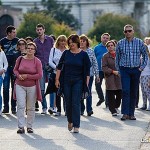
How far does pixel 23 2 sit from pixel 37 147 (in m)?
93.5

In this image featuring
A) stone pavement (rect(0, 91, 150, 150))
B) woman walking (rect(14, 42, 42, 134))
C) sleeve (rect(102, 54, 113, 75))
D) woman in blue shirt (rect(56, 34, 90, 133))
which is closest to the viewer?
stone pavement (rect(0, 91, 150, 150))

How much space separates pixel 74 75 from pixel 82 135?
1.11 meters

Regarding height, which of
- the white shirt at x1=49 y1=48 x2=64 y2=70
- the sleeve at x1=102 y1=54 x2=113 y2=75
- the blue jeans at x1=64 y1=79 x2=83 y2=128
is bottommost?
the blue jeans at x1=64 y1=79 x2=83 y2=128

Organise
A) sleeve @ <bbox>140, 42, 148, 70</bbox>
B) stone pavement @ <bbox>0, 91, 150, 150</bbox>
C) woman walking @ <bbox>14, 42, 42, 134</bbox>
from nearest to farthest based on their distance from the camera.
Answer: stone pavement @ <bbox>0, 91, 150, 150</bbox> → woman walking @ <bbox>14, 42, 42, 134</bbox> → sleeve @ <bbox>140, 42, 148, 70</bbox>

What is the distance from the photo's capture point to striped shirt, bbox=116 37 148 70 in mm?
14914

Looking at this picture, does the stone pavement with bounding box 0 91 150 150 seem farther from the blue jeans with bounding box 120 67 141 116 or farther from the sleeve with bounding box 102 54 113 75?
the sleeve with bounding box 102 54 113 75

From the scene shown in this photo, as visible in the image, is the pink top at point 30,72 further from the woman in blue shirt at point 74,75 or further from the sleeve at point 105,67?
the sleeve at point 105,67

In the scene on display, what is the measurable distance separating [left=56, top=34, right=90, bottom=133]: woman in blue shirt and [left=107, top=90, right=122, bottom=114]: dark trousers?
3.04 meters

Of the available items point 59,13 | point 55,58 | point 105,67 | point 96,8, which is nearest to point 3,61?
point 55,58

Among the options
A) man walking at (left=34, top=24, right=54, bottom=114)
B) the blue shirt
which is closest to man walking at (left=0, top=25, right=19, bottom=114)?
man walking at (left=34, top=24, right=54, bottom=114)

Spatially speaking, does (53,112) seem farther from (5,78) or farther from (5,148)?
(5,148)

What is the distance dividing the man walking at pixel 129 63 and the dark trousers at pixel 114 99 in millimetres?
980

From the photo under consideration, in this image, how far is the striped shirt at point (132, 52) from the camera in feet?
48.9

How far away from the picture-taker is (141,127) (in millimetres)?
13930
